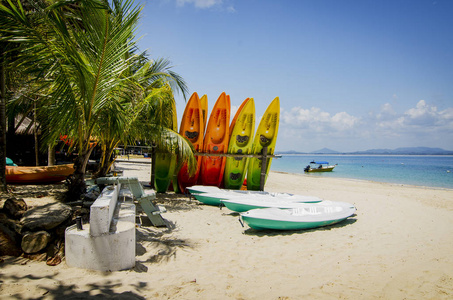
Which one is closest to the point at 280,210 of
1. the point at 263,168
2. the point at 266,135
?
the point at 263,168

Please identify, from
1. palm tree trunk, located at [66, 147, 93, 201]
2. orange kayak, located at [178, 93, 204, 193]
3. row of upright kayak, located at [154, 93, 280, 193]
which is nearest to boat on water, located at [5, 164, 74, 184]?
row of upright kayak, located at [154, 93, 280, 193]

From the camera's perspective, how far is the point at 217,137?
8484 mm

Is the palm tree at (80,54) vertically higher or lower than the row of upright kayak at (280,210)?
higher

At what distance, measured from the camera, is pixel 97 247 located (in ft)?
8.52

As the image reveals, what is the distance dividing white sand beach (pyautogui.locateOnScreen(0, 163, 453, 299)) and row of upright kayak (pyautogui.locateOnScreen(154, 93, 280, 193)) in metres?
2.74

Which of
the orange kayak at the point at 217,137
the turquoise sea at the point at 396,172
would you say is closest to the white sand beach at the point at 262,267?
the orange kayak at the point at 217,137

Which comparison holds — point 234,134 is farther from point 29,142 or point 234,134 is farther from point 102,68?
point 29,142

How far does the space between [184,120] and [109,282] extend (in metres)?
6.13

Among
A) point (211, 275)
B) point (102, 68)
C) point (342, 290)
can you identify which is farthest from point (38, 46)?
point (342, 290)

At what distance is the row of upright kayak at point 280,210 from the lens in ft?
15.4

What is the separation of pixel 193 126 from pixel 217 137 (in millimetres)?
845

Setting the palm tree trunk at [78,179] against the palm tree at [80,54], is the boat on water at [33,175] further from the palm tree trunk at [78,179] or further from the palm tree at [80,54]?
the palm tree at [80,54]

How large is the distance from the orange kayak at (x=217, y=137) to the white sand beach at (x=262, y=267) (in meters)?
3.03

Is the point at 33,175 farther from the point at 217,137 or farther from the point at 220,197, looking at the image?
the point at 217,137
